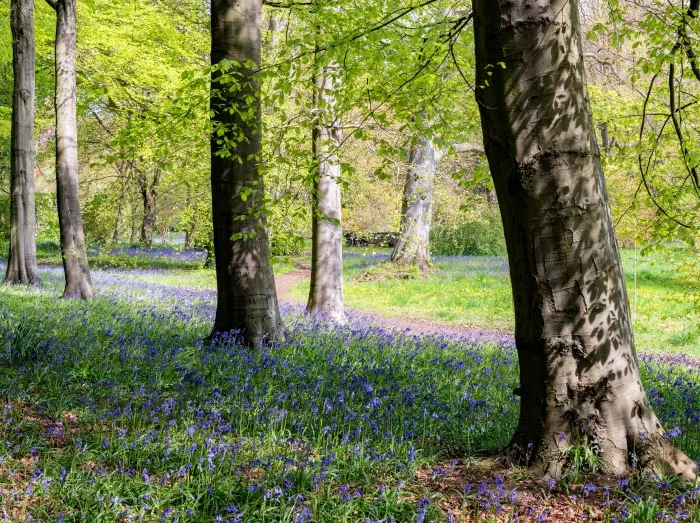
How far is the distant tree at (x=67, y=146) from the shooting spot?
426 inches

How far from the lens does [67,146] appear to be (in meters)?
11.0

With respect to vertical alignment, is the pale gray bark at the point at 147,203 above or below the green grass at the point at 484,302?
above

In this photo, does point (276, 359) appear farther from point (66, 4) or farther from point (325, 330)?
point (66, 4)

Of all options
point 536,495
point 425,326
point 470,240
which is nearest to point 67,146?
point 425,326

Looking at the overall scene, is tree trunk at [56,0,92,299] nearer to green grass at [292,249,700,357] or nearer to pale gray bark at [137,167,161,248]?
green grass at [292,249,700,357]

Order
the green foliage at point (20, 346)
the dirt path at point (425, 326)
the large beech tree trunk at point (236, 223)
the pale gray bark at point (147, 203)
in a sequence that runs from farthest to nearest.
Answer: the pale gray bark at point (147, 203) → the dirt path at point (425, 326) → the large beech tree trunk at point (236, 223) → the green foliage at point (20, 346)

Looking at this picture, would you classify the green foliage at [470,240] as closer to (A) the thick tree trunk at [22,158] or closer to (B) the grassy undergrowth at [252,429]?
(A) the thick tree trunk at [22,158]

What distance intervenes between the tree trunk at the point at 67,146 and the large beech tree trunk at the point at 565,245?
9.38 meters

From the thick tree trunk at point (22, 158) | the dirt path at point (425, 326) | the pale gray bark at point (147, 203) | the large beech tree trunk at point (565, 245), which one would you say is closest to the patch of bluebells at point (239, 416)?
the large beech tree trunk at point (565, 245)

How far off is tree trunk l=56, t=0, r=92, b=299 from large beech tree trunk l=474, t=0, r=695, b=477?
9.38 metres

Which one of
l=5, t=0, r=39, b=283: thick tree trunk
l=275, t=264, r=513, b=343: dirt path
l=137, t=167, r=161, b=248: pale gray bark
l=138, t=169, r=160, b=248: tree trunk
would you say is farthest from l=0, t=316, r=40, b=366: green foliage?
l=138, t=169, r=160, b=248: tree trunk

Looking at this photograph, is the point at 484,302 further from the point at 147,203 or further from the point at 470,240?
the point at 470,240

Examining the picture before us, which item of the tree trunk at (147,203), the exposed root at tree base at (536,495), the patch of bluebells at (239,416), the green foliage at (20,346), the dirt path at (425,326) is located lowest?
the dirt path at (425,326)

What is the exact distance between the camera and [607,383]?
3201mm
